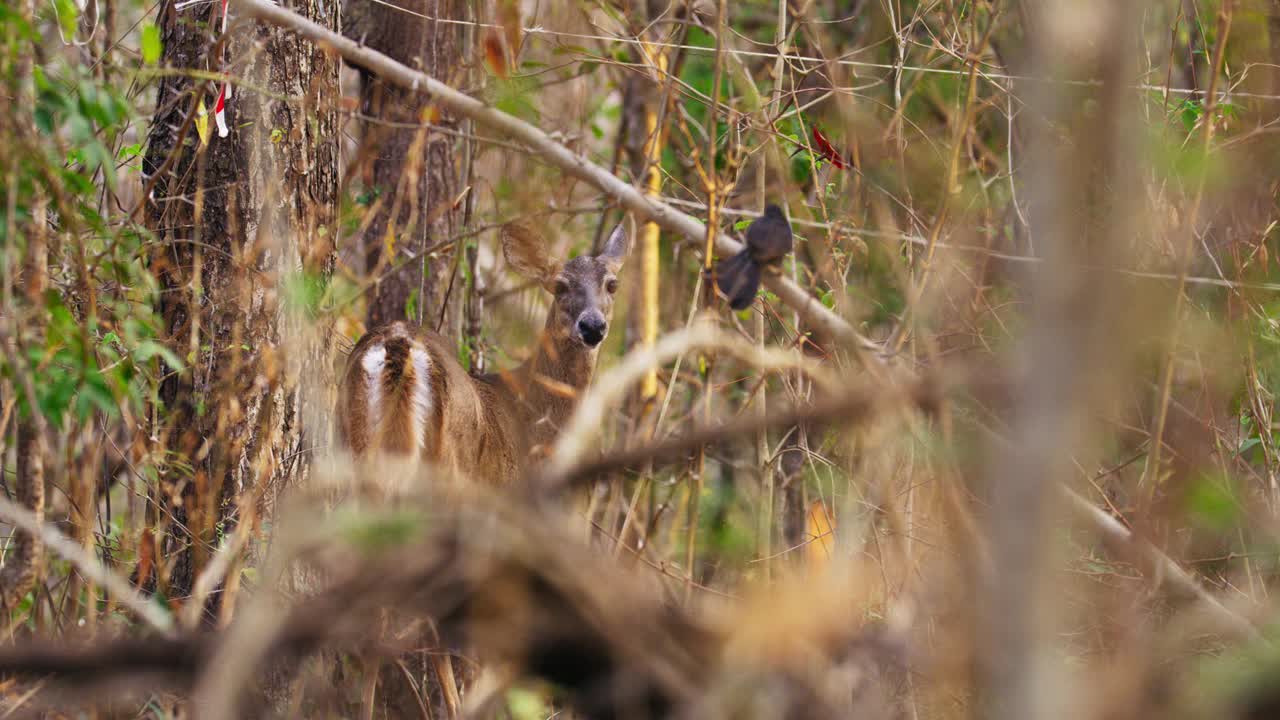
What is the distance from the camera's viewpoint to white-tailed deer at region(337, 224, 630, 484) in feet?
16.2

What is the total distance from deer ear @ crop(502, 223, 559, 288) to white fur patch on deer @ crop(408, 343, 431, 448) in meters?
1.85

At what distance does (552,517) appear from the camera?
1.56m

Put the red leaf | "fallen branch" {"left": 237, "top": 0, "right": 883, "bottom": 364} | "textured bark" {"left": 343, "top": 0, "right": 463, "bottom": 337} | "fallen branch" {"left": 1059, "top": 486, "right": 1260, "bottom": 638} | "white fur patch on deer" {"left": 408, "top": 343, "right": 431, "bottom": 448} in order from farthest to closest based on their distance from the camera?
"textured bark" {"left": 343, "top": 0, "right": 463, "bottom": 337}, "white fur patch on deer" {"left": 408, "top": 343, "right": 431, "bottom": 448}, the red leaf, "fallen branch" {"left": 237, "top": 0, "right": 883, "bottom": 364}, "fallen branch" {"left": 1059, "top": 486, "right": 1260, "bottom": 638}

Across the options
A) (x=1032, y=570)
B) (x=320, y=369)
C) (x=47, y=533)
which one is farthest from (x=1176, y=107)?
(x=47, y=533)

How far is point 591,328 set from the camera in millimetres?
6293

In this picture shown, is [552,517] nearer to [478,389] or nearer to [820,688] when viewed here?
[820,688]

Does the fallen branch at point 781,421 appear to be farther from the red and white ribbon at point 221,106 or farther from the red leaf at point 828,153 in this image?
the red and white ribbon at point 221,106

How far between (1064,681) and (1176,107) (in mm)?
4058

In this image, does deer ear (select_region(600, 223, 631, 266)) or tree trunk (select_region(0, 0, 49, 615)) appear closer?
tree trunk (select_region(0, 0, 49, 615))

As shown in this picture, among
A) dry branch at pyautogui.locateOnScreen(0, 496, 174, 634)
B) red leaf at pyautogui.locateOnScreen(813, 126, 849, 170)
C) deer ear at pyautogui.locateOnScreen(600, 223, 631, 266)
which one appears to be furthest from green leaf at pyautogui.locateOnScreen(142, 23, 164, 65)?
deer ear at pyautogui.locateOnScreen(600, 223, 631, 266)

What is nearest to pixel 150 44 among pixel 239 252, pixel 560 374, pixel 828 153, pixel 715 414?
pixel 239 252

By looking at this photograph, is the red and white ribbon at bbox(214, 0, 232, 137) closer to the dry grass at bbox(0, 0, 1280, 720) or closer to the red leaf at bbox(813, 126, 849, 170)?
the dry grass at bbox(0, 0, 1280, 720)

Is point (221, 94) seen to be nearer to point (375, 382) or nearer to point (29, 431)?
point (375, 382)

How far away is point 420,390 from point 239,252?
Result: 0.93 m
